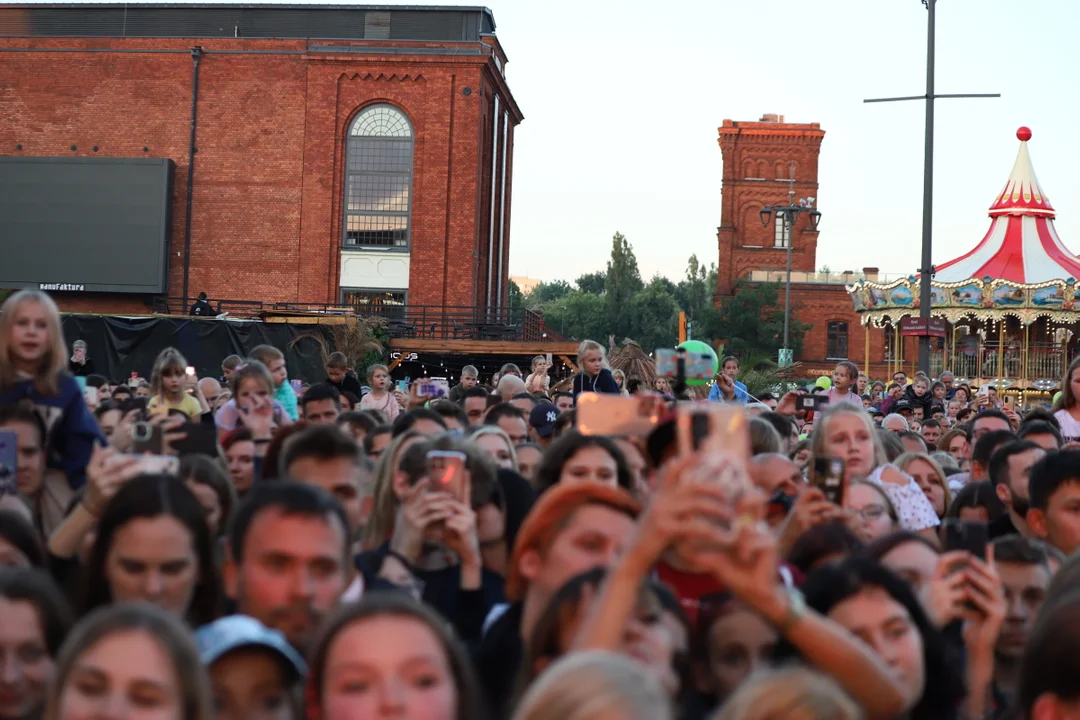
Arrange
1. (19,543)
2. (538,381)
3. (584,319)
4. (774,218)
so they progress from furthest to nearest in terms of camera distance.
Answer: (584,319) < (774,218) < (538,381) < (19,543)

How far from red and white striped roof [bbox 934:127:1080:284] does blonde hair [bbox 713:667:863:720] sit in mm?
49912

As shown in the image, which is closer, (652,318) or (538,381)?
(538,381)

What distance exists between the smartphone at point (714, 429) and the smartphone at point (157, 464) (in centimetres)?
221

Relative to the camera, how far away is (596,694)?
254 cm

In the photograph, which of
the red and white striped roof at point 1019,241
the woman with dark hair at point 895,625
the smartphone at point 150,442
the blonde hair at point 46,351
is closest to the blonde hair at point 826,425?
the woman with dark hair at point 895,625

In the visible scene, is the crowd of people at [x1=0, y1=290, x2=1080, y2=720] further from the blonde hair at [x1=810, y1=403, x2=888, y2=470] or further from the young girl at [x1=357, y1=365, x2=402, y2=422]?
the young girl at [x1=357, y1=365, x2=402, y2=422]

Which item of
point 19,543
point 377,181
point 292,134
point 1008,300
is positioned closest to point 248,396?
point 19,543

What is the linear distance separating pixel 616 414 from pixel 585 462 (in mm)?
1250

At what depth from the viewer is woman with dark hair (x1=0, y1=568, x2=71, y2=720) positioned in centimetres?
370

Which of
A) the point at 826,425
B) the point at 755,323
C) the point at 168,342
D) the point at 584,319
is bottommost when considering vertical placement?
the point at 826,425

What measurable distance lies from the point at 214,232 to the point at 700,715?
42.8 meters

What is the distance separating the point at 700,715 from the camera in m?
3.53

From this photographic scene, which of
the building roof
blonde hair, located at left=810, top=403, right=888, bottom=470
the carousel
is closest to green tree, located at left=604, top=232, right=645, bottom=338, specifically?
the carousel

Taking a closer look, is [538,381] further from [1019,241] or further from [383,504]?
[1019,241]
